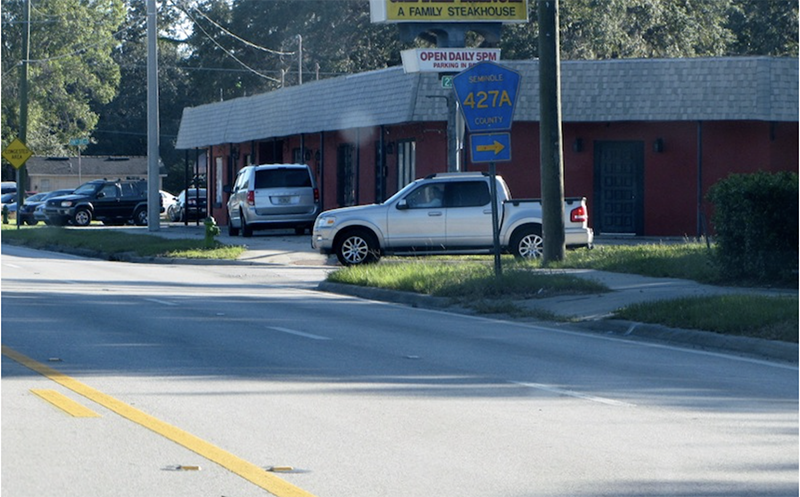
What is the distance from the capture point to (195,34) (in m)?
71.3

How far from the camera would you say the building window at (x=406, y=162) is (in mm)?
34688

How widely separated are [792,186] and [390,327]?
20.6 feet

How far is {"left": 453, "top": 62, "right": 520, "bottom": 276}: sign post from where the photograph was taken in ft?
57.4

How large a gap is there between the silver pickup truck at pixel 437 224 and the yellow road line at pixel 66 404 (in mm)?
14635

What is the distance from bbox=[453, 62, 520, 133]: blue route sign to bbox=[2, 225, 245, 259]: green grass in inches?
425

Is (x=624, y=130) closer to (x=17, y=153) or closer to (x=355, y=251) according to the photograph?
(x=355, y=251)

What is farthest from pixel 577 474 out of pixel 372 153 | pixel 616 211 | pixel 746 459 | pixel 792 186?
pixel 372 153

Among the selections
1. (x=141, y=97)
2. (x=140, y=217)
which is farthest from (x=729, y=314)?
(x=141, y=97)

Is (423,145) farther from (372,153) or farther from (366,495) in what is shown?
(366,495)

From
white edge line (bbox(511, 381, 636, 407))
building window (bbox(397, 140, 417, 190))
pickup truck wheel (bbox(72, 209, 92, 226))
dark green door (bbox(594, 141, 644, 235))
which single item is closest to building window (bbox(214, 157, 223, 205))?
pickup truck wheel (bbox(72, 209, 92, 226))

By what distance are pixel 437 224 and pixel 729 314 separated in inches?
427

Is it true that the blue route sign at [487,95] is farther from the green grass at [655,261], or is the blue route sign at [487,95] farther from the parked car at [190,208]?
the parked car at [190,208]

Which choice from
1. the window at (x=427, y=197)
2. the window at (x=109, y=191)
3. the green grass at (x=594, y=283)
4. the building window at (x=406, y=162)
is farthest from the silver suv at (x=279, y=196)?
the window at (x=109, y=191)

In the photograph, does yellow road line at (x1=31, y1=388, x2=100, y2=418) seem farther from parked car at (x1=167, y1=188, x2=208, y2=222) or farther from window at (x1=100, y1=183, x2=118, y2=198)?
parked car at (x1=167, y1=188, x2=208, y2=222)
